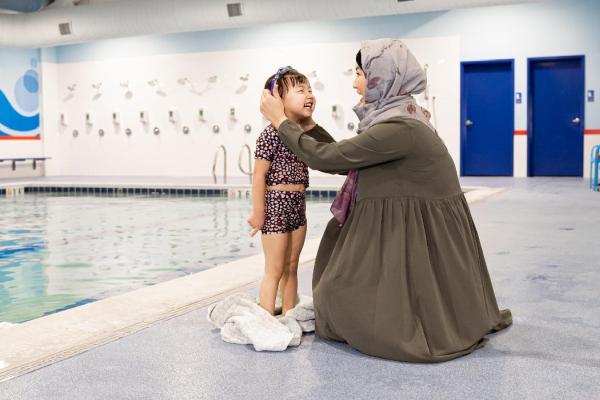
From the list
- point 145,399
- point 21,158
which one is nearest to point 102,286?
point 145,399

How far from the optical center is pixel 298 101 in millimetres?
2551

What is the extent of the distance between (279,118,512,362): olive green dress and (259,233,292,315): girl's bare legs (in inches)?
10.1

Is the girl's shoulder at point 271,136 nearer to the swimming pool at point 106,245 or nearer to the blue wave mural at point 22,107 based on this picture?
the swimming pool at point 106,245

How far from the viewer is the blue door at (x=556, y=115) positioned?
11867 mm

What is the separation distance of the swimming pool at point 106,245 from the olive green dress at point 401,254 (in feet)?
7.18

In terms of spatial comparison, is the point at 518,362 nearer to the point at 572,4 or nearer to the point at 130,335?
the point at 130,335

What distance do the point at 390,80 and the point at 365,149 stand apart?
238mm

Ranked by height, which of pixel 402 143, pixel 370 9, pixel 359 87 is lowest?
pixel 402 143

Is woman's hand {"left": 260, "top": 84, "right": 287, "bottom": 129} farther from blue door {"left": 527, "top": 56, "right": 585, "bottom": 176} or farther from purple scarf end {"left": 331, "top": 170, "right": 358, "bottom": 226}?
blue door {"left": 527, "top": 56, "right": 585, "bottom": 176}

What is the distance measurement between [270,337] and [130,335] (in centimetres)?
56

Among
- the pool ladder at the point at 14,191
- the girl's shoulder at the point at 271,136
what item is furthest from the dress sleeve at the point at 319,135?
the pool ladder at the point at 14,191

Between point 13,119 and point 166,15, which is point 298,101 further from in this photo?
point 13,119

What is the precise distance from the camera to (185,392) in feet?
6.66

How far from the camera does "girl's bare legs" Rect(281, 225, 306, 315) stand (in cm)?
272
